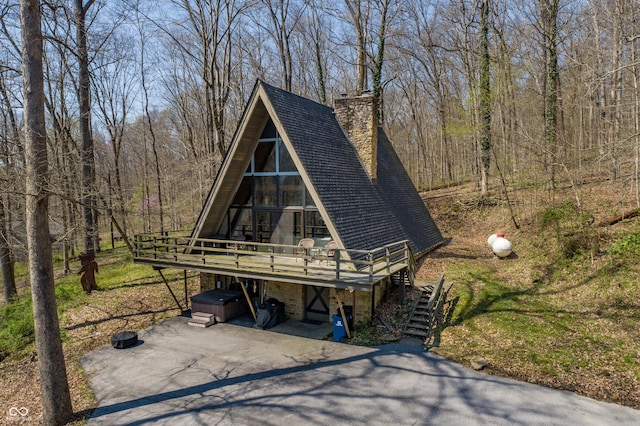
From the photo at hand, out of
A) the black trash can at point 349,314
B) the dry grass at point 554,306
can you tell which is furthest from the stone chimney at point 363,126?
the black trash can at point 349,314

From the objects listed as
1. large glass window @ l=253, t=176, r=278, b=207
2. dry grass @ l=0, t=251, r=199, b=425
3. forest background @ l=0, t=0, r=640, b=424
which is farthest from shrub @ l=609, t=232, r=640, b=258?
dry grass @ l=0, t=251, r=199, b=425

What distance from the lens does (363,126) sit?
16078mm

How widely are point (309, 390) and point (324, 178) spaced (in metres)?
6.41

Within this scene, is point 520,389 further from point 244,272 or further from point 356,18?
point 356,18

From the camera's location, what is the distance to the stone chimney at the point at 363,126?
51.5 feet

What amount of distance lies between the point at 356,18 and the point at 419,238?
14.0 meters

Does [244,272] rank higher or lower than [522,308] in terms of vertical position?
higher

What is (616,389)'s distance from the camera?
25.0 feet

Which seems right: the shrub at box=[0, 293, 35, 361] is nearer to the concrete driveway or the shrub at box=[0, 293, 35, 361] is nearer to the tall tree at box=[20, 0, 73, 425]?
the concrete driveway

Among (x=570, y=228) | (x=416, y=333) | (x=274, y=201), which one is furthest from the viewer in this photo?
(x=570, y=228)

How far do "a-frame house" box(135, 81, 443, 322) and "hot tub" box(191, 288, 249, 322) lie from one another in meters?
0.47

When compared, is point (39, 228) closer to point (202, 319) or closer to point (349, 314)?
point (202, 319)

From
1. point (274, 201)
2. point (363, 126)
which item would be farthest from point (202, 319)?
point (363, 126)

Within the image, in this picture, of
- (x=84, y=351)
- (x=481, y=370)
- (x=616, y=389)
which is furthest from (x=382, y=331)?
(x=84, y=351)
